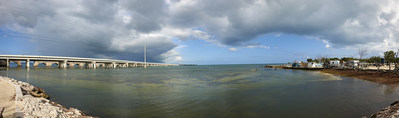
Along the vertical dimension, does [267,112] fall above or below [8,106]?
below

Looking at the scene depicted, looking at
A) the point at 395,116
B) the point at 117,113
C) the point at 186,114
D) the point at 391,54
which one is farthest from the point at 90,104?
the point at 391,54

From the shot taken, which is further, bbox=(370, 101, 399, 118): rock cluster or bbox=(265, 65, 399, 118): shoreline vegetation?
bbox=(265, 65, 399, 118): shoreline vegetation

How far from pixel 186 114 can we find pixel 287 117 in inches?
229

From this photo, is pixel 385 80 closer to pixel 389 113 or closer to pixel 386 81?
pixel 386 81

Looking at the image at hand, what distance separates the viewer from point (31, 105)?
25.6 feet

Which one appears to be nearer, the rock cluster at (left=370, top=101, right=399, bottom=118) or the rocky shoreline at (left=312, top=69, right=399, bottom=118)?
the rock cluster at (left=370, top=101, right=399, bottom=118)

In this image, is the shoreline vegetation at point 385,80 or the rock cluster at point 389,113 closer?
the rock cluster at point 389,113

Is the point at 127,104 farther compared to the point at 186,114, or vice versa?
the point at 127,104

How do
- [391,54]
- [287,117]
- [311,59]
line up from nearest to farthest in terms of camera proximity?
1. [287,117]
2. [391,54]
3. [311,59]

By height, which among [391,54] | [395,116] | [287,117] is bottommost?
[287,117]

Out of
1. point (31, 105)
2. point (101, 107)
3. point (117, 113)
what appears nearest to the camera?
point (31, 105)

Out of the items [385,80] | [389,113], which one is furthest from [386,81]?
[389,113]

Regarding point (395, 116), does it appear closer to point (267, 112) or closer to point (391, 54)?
point (267, 112)

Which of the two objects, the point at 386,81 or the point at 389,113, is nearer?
the point at 389,113
